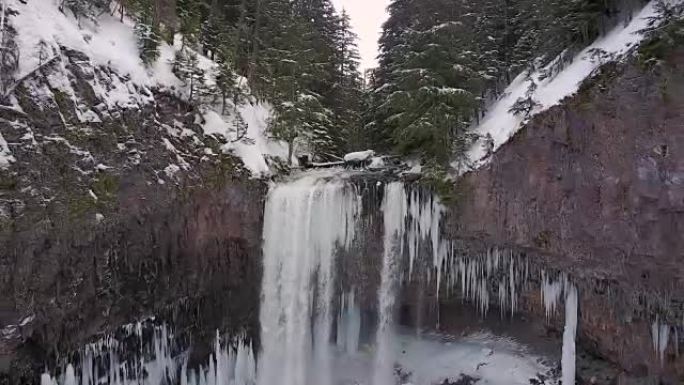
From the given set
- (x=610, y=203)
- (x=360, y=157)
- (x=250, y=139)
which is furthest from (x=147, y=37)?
(x=610, y=203)

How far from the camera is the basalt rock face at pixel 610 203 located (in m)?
10.8

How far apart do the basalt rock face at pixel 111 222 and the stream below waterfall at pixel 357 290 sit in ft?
2.34

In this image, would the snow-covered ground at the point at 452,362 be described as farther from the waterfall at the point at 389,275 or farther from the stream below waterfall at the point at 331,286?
the waterfall at the point at 389,275

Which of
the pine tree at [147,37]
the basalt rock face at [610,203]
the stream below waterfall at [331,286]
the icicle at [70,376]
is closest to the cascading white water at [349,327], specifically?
the stream below waterfall at [331,286]

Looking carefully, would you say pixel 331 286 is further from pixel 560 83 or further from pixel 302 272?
pixel 560 83

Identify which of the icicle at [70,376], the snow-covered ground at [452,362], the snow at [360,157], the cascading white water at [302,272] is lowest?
the snow-covered ground at [452,362]

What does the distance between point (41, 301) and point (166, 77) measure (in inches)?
275

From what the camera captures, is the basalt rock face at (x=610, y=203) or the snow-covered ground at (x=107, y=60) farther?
the basalt rock face at (x=610, y=203)

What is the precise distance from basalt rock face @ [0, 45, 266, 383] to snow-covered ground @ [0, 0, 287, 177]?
11 centimetres

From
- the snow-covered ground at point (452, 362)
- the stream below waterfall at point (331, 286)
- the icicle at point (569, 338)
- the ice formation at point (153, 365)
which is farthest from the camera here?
the stream below waterfall at point (331, 286)

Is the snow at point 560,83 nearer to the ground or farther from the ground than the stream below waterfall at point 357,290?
farther from the ground

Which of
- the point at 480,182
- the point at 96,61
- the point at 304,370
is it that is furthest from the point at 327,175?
the point at 96,61

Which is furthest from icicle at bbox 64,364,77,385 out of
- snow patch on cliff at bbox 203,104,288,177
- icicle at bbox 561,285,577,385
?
icicle at bbox 561,285,577,385

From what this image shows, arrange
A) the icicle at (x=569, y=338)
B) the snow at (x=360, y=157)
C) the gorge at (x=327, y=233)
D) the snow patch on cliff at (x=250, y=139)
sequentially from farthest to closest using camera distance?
1. the snow at (x=360, y=157)
2. the snow patch on cliff at (x=250, y=139)
3. the icicle at (x=569, y=338)
4. the gorge at (x=327, y=233)
